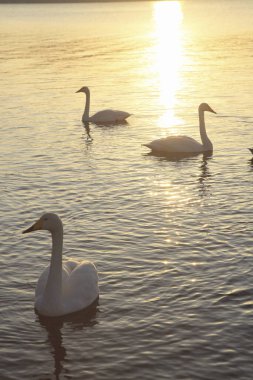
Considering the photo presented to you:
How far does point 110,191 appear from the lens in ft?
69.3

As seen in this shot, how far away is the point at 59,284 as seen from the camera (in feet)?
44.2

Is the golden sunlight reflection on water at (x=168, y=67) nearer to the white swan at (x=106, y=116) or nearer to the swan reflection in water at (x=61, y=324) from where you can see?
the white swan at (x=106, y=116)

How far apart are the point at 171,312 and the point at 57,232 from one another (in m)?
2.25

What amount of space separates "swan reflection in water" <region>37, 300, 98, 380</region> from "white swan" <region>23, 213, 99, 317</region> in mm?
94

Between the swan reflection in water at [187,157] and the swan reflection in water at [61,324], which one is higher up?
the swan reflection in water at [61,324]

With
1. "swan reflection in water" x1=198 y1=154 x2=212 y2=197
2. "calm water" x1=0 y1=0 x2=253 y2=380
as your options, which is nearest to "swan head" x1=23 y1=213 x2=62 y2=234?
"calm water" x1=0 y1=0 x2=253 y2=380

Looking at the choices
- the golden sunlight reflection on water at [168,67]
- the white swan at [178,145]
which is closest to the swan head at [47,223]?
the white swan at [178,145]

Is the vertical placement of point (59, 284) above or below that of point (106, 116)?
above

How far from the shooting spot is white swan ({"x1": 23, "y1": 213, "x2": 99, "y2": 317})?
1344cm

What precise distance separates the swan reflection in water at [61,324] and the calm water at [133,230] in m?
0.03

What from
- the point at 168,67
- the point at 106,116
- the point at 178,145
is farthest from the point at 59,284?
the point at 168,67

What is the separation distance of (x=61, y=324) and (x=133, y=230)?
464 cm

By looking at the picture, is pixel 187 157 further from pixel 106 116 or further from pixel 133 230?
pixel 133 230

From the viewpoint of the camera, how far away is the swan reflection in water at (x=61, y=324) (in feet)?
40.6
